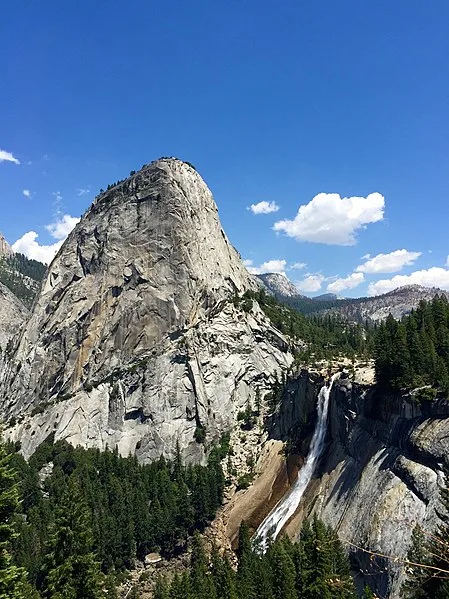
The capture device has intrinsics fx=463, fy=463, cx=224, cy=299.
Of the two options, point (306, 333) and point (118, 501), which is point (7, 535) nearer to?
point (118, 501)

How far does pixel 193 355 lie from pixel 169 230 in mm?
35820

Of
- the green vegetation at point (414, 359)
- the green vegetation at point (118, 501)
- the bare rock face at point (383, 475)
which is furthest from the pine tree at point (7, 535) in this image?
the green vegetation at point (414, 359)

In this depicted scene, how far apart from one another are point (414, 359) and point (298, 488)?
25974mm

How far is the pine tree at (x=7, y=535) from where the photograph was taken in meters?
18.1

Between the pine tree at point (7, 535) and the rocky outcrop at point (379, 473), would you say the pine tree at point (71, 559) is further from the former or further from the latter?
the rocky outcrop at point (379, 473)

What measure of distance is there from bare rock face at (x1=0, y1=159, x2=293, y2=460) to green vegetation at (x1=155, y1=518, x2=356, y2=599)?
48.3 meters

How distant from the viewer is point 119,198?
435 feet

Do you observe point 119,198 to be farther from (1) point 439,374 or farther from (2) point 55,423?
(1) point 439,374

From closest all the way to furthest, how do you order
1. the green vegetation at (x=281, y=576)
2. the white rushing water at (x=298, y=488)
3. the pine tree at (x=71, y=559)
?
the pine tree at (x=71, y=559)
the green vegetation at (x=281, y=576)
the white rushing water at (x=298, y=488)

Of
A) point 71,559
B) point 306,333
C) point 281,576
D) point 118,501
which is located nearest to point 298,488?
point 281,576

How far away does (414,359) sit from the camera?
55906 mm

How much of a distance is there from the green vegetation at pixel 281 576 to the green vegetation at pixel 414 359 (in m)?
18.7

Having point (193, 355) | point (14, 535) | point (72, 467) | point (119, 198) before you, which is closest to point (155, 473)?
point (72, 467)

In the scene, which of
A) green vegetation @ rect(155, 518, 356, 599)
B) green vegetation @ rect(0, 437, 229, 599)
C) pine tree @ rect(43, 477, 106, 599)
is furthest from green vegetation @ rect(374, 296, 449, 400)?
green vegetation @ rect(0, 437, 229, 599)
